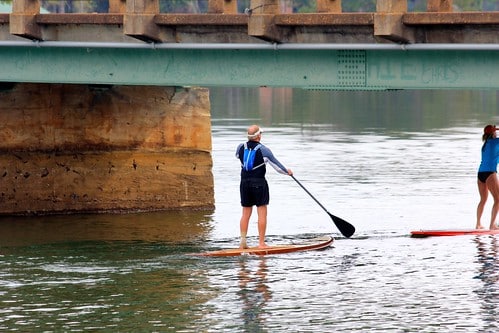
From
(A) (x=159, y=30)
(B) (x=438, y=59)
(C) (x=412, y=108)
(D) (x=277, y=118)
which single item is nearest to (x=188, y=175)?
(A) (x=159, y=30)

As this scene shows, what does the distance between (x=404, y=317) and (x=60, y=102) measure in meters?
11.3

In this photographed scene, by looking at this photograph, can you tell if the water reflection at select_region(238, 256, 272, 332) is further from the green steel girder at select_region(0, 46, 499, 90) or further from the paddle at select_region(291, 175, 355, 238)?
the green steel girder at select_region(0, 46, 499, 90)

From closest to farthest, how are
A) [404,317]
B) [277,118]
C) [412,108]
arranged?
1. [404,317]
2. [277,118]
3. [412,108]

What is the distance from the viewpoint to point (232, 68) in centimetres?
2134

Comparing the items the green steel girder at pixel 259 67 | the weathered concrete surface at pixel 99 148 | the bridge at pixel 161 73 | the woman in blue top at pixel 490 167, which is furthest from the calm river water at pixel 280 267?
the green steel girder at pixel 259 67

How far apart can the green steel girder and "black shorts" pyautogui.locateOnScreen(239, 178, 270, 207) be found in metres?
1.49

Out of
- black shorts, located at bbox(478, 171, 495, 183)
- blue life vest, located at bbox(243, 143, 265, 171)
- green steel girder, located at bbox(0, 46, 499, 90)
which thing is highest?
green steel girder, located at bbox(0, 46, 499, 90)

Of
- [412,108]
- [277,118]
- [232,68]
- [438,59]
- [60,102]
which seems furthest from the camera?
[412,108]

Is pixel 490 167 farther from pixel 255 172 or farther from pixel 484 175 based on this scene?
pixel 255 172

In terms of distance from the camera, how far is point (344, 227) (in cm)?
2223

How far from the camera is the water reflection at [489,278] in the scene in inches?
641

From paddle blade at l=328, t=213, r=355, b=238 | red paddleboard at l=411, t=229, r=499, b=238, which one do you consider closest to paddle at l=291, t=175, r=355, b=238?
paddle blade at l=328, t=213, r=355, b=238

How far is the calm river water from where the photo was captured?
16656mm

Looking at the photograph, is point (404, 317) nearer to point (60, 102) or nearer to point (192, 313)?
point (192, 313)
